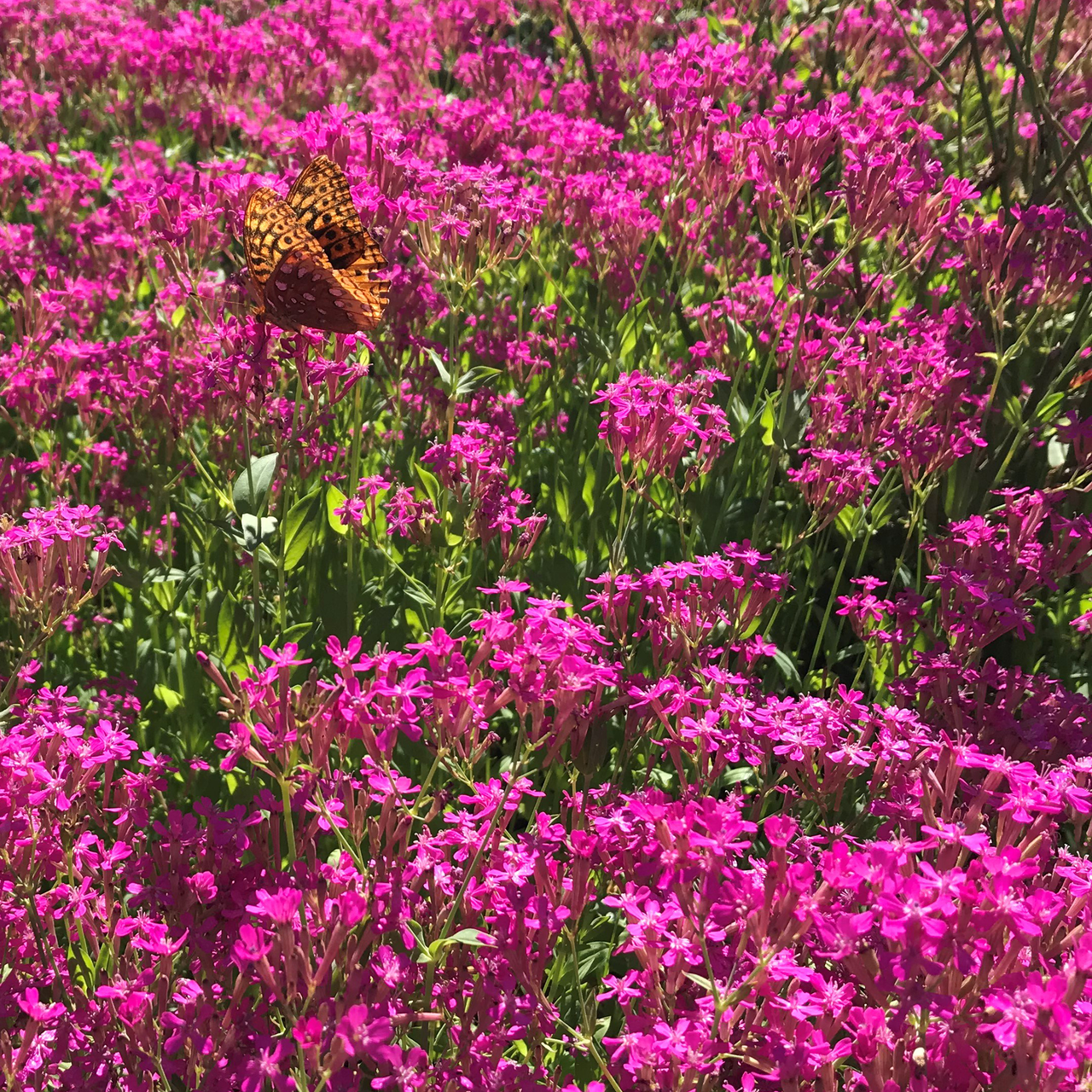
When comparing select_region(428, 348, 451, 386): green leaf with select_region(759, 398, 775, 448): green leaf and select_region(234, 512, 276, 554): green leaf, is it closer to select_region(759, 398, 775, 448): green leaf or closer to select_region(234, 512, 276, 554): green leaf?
select_region(234, 512, 276, 554): green leaf

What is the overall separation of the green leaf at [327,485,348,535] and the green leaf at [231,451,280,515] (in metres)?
0.33

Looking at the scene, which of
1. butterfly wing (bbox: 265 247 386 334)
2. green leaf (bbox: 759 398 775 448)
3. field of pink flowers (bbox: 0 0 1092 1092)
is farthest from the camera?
green leaf (bbox: 759 398 775 448)

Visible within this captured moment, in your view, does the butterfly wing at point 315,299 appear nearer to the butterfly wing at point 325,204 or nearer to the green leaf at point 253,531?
the butterfly wing at point 325,204

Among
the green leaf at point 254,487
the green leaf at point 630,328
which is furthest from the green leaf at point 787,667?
the green leaf at point 254,487

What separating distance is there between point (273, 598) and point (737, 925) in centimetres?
212

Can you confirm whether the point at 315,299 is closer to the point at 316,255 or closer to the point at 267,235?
the point at 316,255

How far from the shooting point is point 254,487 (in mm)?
3168

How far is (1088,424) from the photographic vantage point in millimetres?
3371

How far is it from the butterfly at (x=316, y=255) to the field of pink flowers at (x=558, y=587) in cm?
14

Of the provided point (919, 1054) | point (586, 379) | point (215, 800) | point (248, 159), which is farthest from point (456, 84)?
point (919, 1054)

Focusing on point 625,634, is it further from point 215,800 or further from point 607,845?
point 215,800

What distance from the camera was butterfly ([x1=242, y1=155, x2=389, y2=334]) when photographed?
2.97 metres

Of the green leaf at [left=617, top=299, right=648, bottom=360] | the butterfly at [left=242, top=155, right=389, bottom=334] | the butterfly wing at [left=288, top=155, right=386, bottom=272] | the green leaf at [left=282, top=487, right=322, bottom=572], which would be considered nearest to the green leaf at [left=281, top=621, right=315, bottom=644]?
the green leaf at [left=282, top=487, right=322, bottom=572]

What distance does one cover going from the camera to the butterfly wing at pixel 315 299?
9.49ft
